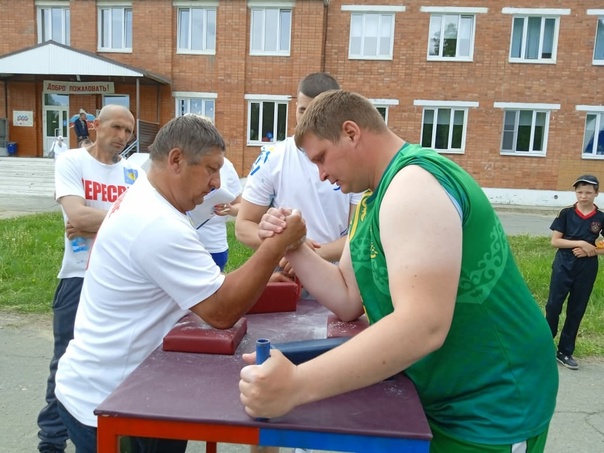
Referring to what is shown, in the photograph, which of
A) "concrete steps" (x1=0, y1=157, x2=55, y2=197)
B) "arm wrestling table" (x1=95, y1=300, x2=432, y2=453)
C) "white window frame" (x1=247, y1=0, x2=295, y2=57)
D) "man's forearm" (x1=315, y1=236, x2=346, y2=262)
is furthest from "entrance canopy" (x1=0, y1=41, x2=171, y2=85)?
"arm wrestling table" (x1=95, y1=300, x2=432, y2=453)

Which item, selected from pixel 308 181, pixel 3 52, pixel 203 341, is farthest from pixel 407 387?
pixel 3 52

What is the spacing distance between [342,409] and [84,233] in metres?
2.39

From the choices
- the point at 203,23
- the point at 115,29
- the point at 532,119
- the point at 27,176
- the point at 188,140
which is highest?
the point at 203,23

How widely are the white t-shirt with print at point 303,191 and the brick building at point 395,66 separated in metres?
17.7

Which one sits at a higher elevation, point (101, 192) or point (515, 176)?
point (101, 192)

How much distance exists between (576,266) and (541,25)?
18.3 m

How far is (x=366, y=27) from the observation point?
20.3 meters

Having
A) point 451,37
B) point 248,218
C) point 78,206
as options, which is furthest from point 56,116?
point 248,218

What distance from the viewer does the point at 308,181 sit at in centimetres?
305

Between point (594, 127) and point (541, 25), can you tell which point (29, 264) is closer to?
point (541, 25)

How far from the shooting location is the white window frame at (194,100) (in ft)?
68.5

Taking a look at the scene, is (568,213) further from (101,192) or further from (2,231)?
(2,231)

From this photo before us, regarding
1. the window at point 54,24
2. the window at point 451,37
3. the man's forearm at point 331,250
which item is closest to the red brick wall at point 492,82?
the window at point 451,37

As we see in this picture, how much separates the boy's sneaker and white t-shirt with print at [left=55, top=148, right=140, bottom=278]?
381cm
